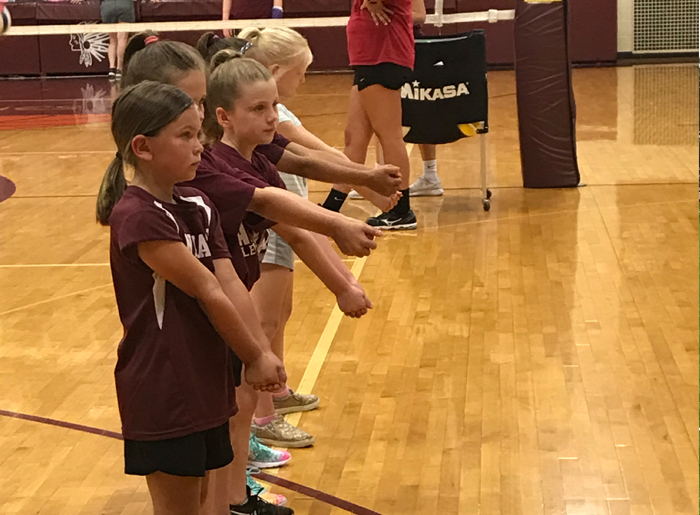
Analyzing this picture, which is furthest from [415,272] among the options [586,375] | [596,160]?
[596,160]

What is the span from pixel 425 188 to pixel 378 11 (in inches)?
61.5

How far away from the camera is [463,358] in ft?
13.8

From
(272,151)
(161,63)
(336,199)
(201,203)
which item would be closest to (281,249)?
(272,151)

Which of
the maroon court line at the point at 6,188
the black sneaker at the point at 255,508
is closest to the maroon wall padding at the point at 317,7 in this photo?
the maroon court line at the point at 6,188

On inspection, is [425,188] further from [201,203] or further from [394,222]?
[201,203]

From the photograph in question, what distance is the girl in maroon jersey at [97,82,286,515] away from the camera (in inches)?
85.0

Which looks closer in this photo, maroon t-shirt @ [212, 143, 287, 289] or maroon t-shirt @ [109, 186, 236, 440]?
maroon t-shirt @ [109, 186, 236, 440]

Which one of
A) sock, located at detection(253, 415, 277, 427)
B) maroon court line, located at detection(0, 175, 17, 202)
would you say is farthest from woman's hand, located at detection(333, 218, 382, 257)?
maroon court line, located at detection(0, 175, 17, 202)

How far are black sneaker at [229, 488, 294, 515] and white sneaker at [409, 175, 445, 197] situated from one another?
435 centimetres

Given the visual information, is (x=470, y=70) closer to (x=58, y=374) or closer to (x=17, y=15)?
(x=58, y=374)

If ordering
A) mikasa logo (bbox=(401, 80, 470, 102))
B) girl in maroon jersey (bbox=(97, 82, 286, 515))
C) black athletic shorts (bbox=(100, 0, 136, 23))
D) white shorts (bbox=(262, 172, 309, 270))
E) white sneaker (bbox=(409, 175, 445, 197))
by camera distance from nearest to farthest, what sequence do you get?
girl in maroon jersey (bbox=(97, 82, 286, 515)), white shorts (bbox=(262, 172, 309, 270)), mikasa logo (bbox=(401, 80, 470, 102)), white sneaker (bbox=(409, 175, 445, 197)), black athletic shorts (bbox=(100, 0, 136, 23))

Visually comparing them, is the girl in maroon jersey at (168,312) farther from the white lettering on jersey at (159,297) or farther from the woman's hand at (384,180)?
the woman's hand at (384,180)

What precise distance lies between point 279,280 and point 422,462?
0.72 metres

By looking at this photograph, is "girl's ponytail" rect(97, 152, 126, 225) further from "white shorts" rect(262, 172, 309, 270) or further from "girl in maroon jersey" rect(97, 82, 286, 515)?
"white shorts" rect(262, 172, 309, 270)
